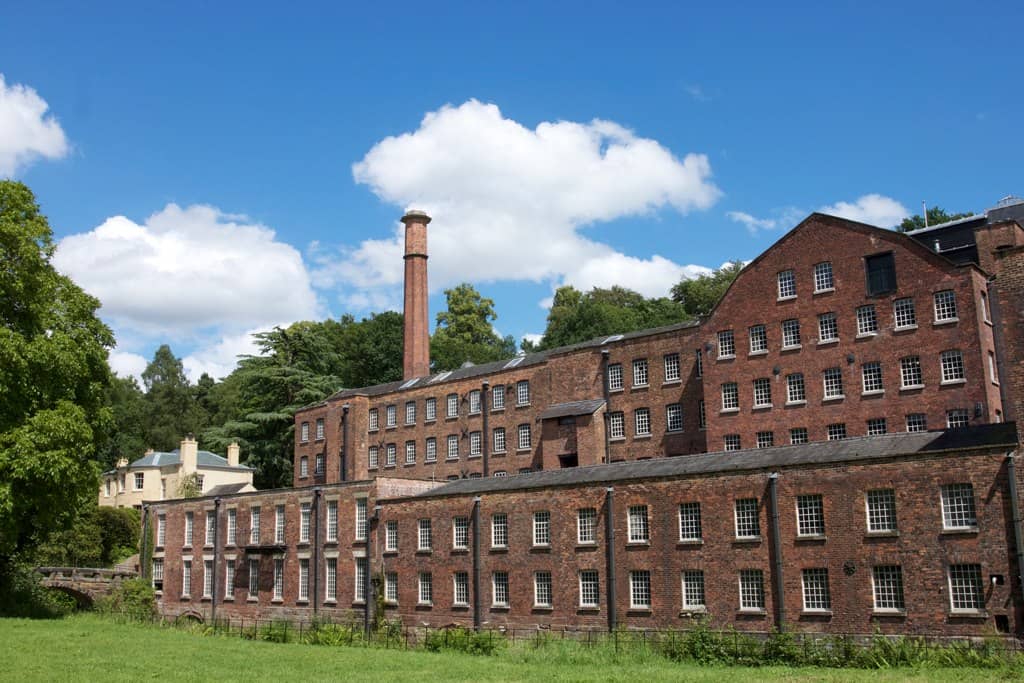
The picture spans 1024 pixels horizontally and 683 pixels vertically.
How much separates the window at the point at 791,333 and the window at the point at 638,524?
11906 millimetres

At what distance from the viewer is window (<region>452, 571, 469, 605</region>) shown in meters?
39.8

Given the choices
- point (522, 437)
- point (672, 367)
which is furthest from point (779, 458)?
point (522, 437)

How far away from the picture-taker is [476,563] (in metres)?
39.3

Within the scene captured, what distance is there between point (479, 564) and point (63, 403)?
55.3 feet

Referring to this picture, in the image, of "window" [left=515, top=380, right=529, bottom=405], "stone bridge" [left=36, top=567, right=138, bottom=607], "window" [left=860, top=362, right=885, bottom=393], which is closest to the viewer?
"window" [left=860, top=362, right=885, bottom=393]

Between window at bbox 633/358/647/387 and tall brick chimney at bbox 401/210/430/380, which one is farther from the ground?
tall brick chimney at bbox 401/210/430/380

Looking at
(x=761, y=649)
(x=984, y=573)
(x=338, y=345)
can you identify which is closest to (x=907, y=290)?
(x=984, y=573)

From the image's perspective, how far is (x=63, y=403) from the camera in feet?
114

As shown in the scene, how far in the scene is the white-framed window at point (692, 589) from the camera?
32.9 m

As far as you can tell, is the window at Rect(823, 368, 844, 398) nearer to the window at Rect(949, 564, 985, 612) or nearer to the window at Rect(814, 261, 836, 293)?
the window at Rect(814, 261, 836, 293)

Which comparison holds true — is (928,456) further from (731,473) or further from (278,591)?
(278,591)

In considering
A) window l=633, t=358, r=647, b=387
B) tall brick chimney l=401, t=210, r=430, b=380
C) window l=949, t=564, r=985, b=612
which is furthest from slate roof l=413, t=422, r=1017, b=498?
tall brick chimney l=401, t=210, r=430, b=380

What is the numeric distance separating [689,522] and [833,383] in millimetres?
11146

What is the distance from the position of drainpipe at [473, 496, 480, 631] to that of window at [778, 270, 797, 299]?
16.0 metres
